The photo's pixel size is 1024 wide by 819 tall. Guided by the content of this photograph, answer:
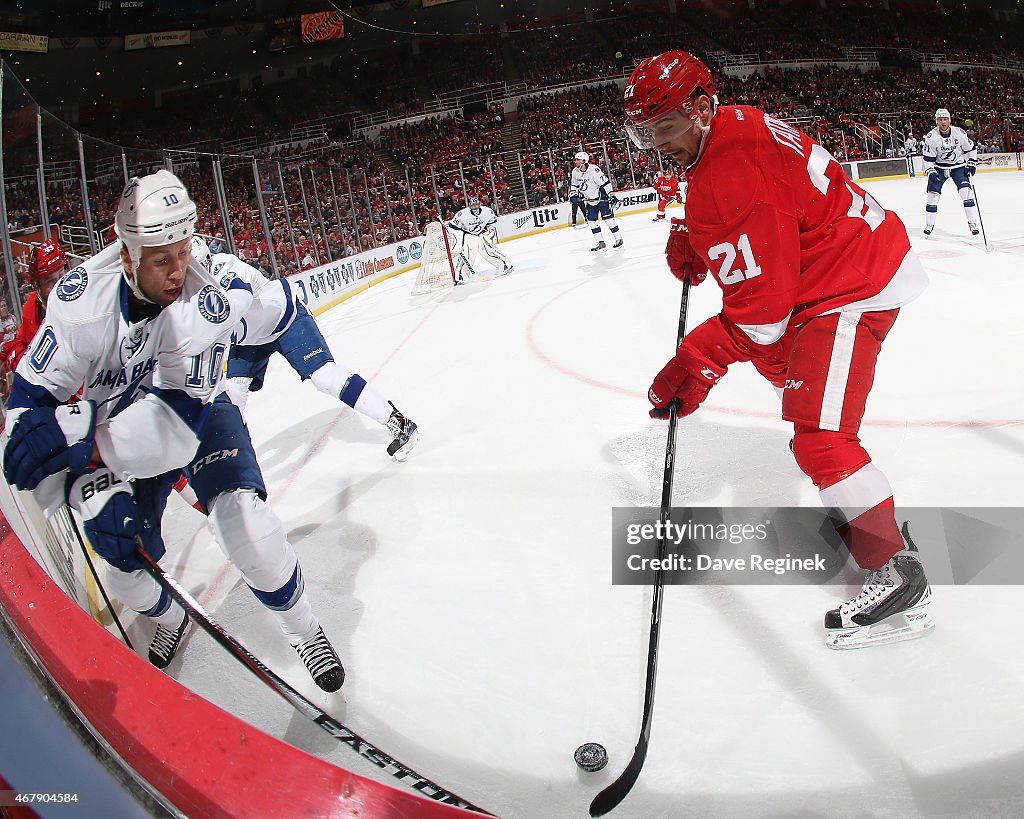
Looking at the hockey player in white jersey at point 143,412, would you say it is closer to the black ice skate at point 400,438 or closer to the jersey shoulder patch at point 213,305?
the jersey shoulder patch at point 213,305

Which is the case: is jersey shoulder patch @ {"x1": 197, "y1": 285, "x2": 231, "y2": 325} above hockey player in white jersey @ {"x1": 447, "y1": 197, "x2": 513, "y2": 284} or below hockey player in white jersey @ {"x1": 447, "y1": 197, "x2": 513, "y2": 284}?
above

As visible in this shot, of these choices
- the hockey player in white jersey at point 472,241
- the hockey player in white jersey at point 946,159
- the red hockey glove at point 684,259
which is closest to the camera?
the red hockey glove at point 684,259

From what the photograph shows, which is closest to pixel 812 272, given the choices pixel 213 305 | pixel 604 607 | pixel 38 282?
pixel 604 607

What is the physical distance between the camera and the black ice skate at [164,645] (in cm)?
210

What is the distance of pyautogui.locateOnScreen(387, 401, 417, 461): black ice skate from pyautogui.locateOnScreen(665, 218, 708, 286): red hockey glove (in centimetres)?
158

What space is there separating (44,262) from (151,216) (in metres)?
2.12

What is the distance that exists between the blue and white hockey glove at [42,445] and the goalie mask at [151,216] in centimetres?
36

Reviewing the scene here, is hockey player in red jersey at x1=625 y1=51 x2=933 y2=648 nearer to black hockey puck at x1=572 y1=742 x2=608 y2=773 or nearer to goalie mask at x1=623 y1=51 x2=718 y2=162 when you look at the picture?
goalie mask at x1=623 y1=51 x2=718 y2=162

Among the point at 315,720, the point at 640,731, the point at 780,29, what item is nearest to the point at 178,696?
the point at 315,720

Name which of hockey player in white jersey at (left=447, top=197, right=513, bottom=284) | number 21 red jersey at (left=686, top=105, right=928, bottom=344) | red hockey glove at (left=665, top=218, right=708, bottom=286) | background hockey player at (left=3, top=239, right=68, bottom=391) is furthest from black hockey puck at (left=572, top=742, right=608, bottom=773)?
hockey player in white jersey at (left=447, top=197, right=513, bottom=284)

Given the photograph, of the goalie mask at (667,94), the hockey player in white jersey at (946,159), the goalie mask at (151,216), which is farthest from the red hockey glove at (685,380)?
the hockey player in white jersey at (946,159)

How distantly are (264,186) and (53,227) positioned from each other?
5.29 meters

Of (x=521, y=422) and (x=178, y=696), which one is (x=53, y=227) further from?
(x=178, y=696)

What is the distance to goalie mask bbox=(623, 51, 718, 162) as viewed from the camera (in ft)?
5.94
